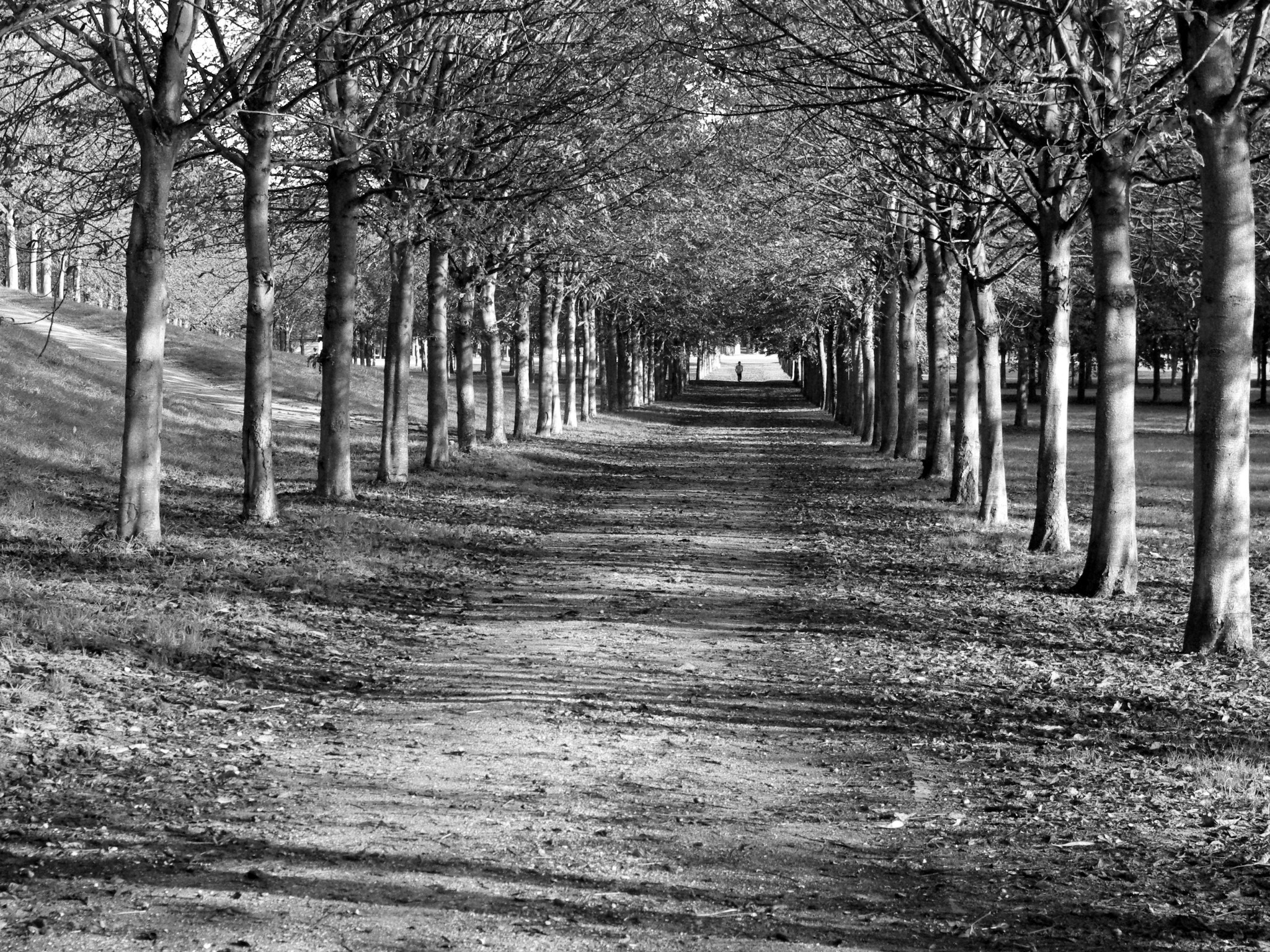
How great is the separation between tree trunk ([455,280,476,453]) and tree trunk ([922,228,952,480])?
8176 mm

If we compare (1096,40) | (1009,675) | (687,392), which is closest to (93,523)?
(1009,675)

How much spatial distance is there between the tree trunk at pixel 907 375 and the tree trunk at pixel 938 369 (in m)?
2.37

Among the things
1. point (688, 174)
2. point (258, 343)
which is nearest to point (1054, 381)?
point (258, 343)

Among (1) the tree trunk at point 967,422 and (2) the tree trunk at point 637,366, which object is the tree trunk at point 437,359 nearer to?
(1) the tree trunk at point 967,422

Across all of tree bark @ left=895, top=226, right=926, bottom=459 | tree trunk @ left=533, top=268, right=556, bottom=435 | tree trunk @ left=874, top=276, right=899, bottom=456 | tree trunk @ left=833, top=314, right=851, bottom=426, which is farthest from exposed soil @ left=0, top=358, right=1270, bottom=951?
tree trunk @ left=833, top=314, right=851, bottom=426

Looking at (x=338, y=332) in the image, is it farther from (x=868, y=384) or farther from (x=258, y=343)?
(x=868, y=384)

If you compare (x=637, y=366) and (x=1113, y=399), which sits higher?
(x=637, y=366)

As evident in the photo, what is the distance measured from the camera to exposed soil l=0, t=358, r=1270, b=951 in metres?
4.48

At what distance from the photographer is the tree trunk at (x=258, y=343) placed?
44.6 feet

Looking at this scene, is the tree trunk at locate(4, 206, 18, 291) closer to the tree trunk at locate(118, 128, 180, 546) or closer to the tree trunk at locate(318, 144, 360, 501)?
the tree trunk at locate(118, 128, 180, 546)

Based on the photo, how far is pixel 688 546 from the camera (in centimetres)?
1466

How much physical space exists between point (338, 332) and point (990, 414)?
8461 millimetres

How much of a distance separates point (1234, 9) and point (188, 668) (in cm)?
764

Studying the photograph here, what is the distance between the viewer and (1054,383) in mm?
13719
